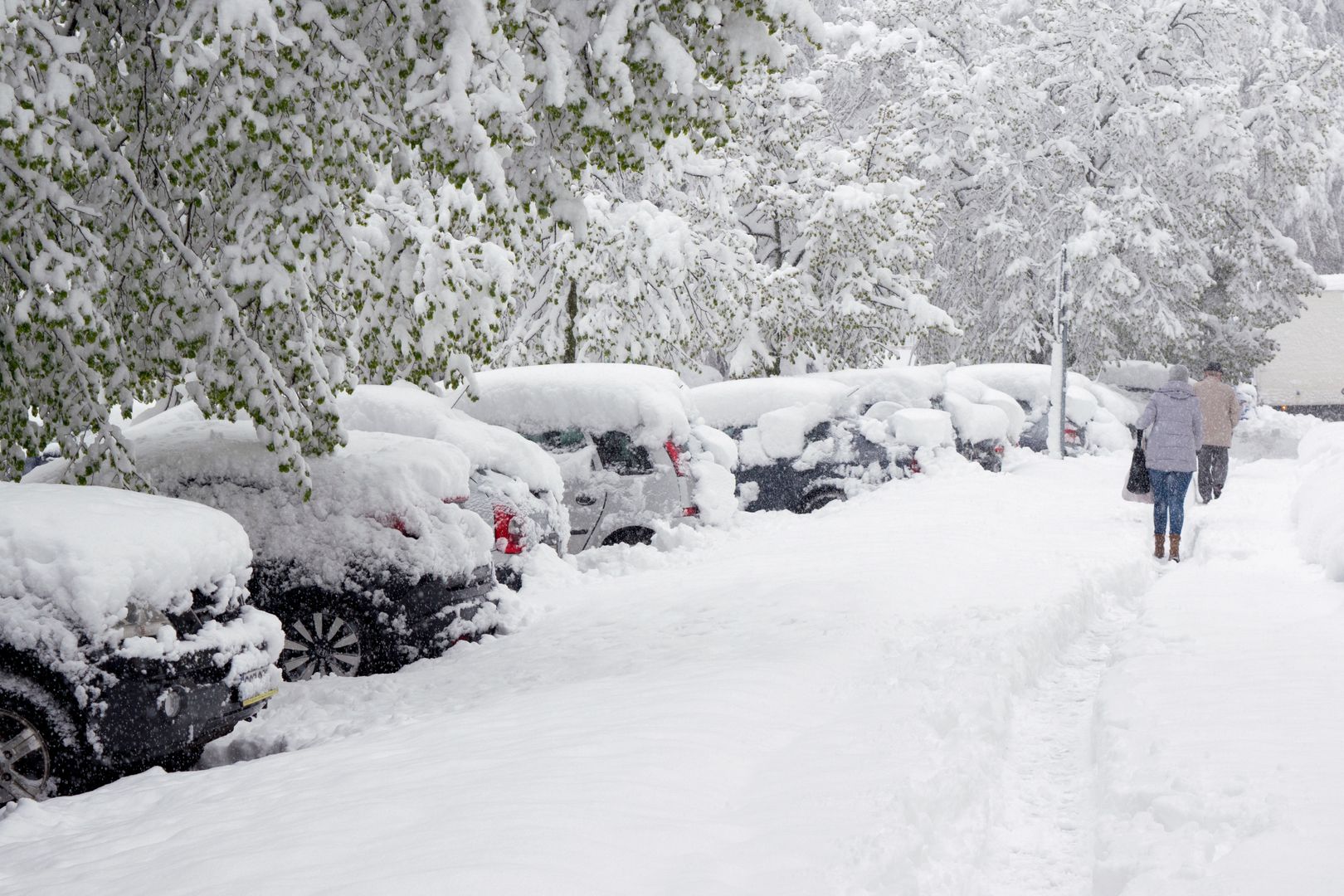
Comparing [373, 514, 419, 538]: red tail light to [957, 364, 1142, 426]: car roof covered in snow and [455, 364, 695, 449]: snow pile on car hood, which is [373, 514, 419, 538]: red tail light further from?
[957, 364, 1142, 426]: car roof covered in snow

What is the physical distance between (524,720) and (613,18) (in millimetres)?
3304

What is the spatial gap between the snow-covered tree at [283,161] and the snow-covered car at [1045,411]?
1624cm

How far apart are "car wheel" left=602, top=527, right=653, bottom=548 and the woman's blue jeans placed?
4.39 m

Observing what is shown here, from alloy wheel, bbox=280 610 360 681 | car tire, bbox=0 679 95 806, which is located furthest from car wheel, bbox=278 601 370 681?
car tire, bbox=0 679 95 806

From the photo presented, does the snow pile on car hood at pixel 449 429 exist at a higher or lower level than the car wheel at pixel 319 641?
higher

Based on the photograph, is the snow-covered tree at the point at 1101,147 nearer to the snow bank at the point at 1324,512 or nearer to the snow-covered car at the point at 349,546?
the snow bank at the point at 1324,512

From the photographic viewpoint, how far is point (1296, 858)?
393cm

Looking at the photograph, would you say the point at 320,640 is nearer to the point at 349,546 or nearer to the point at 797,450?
the point at 349,546

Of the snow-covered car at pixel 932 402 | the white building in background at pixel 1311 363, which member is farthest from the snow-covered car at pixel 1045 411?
the white building in background at pixel 1311 363

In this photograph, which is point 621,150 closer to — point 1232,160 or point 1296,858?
point 1296,858

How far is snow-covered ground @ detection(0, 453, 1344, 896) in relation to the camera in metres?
3.98

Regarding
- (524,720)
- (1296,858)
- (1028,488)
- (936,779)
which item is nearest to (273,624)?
(524,720)

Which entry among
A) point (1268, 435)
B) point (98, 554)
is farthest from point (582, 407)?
point (1268, 435)

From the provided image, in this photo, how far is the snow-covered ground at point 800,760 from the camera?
3.98 meters
